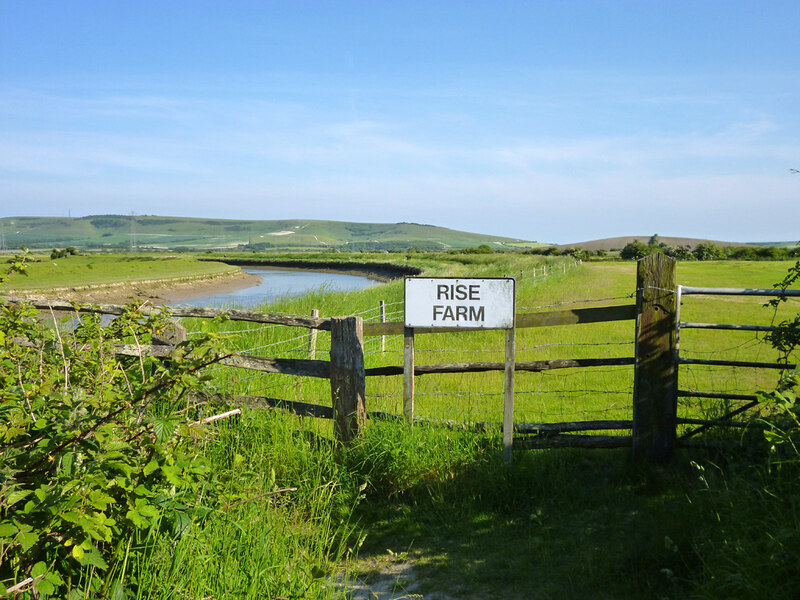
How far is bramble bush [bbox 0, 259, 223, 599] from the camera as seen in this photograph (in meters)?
2.69

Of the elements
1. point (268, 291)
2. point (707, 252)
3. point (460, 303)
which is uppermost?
point (707, 252)

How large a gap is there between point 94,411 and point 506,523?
3.47 meters

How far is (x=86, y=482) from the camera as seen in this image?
110 inches

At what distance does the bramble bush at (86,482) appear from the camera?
8.81 feet

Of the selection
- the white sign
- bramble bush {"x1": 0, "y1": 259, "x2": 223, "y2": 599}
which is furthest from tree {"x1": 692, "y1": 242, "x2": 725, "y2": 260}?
bramble bush {"x1": 0, "y1": 259, "x2": 223, "y2": 599}

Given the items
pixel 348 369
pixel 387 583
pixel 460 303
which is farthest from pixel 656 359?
pixel 387 583

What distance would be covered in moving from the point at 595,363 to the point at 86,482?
487 cm

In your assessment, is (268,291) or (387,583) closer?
(387,583)

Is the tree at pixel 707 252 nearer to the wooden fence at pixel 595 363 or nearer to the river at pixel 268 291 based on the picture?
the river at pixel 268 291

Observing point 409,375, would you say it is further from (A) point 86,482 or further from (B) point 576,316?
(A) point 86,482

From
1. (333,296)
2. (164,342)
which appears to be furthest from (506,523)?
(333,296)

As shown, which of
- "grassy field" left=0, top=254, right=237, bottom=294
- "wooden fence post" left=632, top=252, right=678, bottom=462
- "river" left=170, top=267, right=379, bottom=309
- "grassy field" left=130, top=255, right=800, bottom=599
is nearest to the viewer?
"grassy field" left=130, top=255, right=800, bottom=599

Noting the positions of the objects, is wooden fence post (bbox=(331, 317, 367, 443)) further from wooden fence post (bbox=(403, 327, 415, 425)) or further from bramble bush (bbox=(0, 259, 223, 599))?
bramble bush (bbox=(0, 259, 223, 599))

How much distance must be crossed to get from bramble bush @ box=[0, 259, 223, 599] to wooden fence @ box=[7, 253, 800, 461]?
2.43 meters
